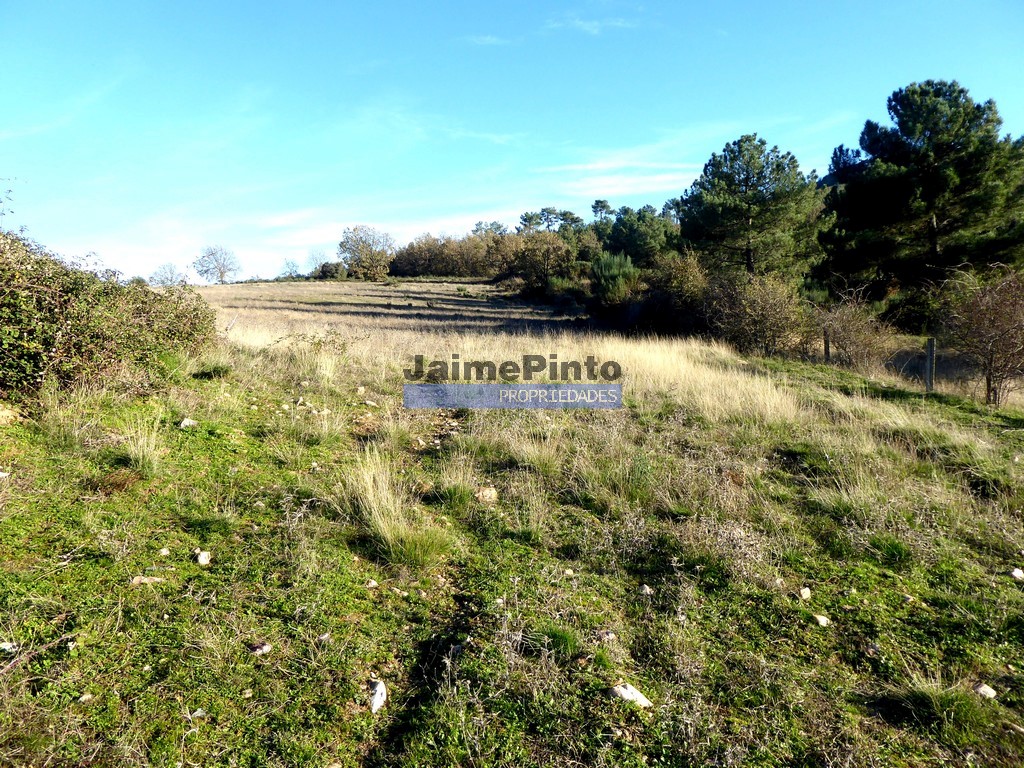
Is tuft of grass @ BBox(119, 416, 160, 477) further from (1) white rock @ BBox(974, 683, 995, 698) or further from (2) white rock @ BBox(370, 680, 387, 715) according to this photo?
(1) white rock @ BBox(974, 683, 995, 698)

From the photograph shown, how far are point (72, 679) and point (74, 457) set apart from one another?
8.28ft

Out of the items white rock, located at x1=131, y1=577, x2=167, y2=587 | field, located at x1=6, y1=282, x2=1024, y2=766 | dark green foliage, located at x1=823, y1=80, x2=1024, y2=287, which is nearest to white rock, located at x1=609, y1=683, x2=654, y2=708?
field, located at x1=6, y1=282, x2=1024, y2=766

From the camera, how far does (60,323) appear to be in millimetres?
4859

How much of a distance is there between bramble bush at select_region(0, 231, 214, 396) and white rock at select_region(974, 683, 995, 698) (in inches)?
273

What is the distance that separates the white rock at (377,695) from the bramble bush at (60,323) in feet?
14.4

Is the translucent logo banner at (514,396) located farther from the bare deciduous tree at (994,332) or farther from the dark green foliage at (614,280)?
the dark green foliage at (614,280)

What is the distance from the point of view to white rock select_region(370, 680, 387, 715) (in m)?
2.38

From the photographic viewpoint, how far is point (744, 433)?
20.1 feet

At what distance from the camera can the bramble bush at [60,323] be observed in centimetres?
453

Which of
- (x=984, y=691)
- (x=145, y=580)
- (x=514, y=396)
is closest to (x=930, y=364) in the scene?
(x=514, y=396)

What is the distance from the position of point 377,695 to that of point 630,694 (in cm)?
119

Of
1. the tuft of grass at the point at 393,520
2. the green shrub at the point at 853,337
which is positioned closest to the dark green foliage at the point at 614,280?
the green shrub at the point at 853,337

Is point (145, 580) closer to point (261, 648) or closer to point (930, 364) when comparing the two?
point (261, 648)

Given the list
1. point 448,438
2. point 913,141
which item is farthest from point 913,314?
point 448,438
